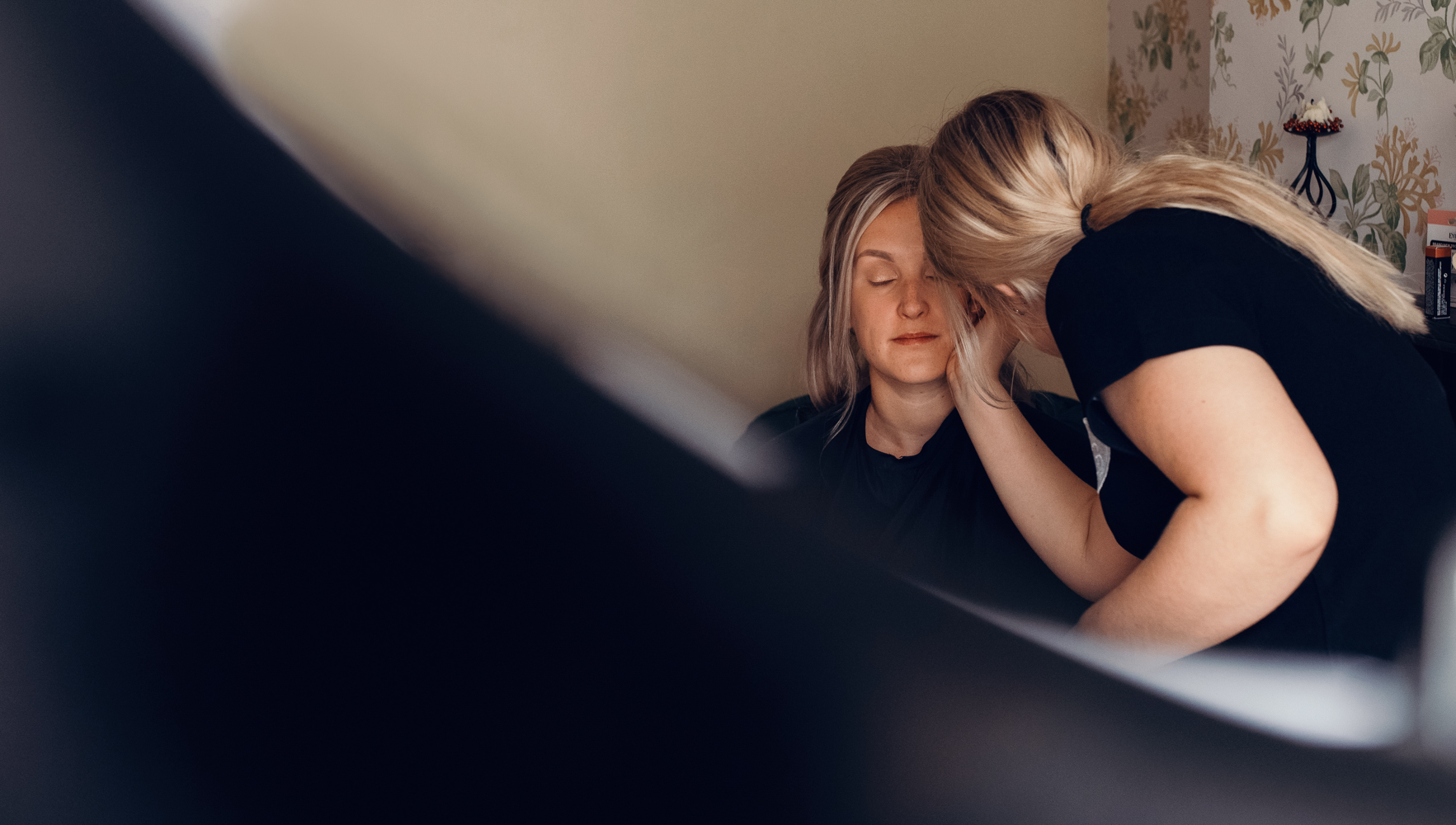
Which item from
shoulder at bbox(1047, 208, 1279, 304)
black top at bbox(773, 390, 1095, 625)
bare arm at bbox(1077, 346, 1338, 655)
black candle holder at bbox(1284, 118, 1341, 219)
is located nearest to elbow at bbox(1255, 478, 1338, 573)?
A: bare arm at bbox(1077, 346, 1338, 655)

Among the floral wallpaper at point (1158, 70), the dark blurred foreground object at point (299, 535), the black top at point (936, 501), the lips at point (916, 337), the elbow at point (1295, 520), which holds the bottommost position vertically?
the dark blurred foreground object at point (299, 535)

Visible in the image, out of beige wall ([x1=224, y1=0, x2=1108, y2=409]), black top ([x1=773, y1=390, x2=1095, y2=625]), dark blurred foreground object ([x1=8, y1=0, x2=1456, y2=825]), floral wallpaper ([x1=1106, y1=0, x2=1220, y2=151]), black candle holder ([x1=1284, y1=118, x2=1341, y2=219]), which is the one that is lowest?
dark blurred foreground object ([x1=8, y1=0, x2=1456, y2=825])

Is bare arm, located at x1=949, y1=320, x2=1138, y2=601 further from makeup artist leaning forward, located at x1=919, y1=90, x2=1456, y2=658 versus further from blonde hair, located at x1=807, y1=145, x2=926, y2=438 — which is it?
blonde hair, located at x1=807, y1=145, x2=926, y2=438

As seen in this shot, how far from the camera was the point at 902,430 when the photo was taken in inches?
48.6

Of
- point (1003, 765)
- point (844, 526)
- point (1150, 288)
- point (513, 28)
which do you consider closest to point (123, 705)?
point (1003, 765)

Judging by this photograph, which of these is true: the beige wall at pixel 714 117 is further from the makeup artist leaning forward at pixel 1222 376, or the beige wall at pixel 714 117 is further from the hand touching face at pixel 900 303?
the makeup artist leaning forward at pixel 1222 376

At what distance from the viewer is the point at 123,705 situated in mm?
227

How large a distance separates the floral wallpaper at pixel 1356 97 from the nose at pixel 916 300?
452 millimetres

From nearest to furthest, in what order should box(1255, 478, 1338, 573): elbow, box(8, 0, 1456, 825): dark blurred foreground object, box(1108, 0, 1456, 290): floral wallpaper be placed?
box(8, 0, 1456, 825): dark blurred foreground object
box(1255, 478, 1338, 573): elbow
box(1108, 0, 1456, 290): floral wallpaper

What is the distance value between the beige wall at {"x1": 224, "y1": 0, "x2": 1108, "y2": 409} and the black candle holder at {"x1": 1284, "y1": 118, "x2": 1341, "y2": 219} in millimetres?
862

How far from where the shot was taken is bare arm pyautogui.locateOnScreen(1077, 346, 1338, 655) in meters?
0.54

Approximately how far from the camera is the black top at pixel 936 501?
41.5 inches

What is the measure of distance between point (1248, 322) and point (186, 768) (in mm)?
643

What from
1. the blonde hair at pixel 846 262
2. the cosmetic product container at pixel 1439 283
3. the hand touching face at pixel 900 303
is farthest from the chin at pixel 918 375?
the cosmetic product container at pixel 1439 283
